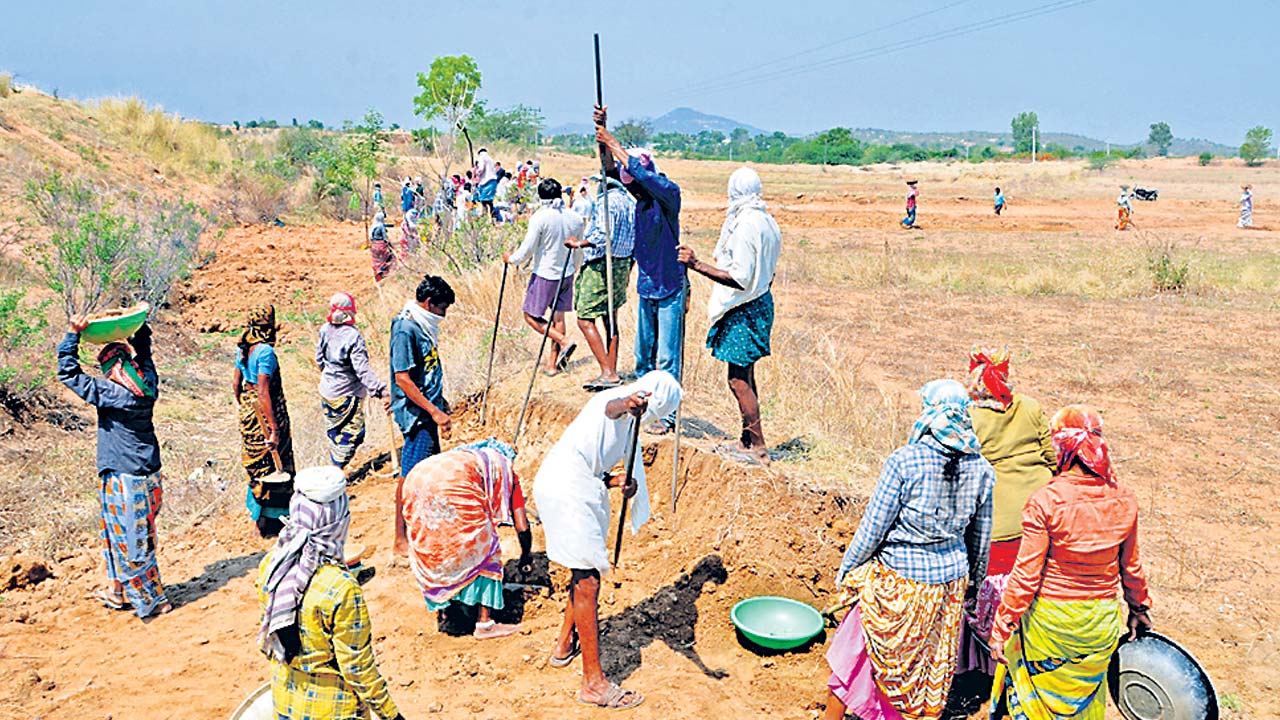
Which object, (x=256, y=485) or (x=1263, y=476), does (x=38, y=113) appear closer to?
(x=256, y=485)

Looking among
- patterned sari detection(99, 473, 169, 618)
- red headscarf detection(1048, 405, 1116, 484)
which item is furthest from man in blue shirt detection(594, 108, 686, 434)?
patterned sari detection(99, 473, 169, 618)

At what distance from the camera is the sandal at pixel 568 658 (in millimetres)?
4473

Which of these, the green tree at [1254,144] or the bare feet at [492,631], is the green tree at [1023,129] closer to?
the green tree at [1254,144]

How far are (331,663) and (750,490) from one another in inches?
118

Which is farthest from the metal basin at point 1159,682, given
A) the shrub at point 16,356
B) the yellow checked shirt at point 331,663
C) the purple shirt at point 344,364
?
the shrub at point 16,356

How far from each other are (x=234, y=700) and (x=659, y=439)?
2.94m

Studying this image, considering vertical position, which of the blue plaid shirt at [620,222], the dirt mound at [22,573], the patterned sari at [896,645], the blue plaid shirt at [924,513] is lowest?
the dirt mound at [22,573]

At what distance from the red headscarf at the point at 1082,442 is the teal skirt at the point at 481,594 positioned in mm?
2879

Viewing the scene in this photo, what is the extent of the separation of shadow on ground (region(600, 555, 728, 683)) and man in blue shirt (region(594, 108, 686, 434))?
123 cm

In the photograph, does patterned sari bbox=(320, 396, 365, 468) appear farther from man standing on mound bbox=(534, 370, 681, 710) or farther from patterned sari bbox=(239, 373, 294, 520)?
man standing on mound bbox=(534, 370, 681, 710)

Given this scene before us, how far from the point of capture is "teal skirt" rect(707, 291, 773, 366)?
530 cm

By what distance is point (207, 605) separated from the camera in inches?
214

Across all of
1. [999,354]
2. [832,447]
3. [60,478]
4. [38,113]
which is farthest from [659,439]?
[38,113]

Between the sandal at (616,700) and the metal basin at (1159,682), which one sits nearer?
the metal basin at (1159,682)
